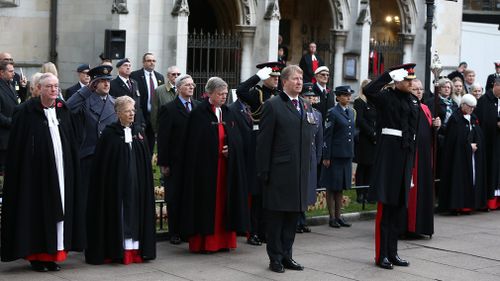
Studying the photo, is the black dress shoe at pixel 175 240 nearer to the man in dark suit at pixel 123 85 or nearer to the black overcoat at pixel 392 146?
the black overcoat at pixel 392 146

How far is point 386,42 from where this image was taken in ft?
107

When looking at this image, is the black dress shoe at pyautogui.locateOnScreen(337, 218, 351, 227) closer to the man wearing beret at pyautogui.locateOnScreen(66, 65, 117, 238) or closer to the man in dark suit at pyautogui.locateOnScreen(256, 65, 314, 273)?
the man in dark suit at pyautogui.locateOnScreen(256, 65, 314, 273)

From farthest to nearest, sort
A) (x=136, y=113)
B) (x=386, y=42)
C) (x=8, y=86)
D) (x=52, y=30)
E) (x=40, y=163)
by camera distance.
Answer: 1. (x=386, y=42)
2. (x=52, y=30)
3. (x=8, y=86)
4. (x=136, y=113)
5. (x=40, y=163)

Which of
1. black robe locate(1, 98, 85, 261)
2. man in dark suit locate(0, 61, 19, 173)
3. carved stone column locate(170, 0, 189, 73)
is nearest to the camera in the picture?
black robe locate(1, 98, 85, 261)

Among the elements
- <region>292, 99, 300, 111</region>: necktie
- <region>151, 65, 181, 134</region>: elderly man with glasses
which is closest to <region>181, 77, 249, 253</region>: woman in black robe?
<region>292, 99, 300, 111</region>: necktie

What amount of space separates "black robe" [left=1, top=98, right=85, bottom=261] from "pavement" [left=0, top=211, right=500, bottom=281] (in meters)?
0.31

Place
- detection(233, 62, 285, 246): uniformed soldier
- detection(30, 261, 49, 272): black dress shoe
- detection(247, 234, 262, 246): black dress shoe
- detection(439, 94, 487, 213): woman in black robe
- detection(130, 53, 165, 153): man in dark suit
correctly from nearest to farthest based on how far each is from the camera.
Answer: detection(30, 261, 49, 272): black dress shoe < detection(233, 62, 285, 246): uniformed soldier < detection(247, 234, 262, 246): black dress shoe < detection(439, 94, 487, 213): woman in black robe < detection(130, 53, 165, 153): man in dark suit

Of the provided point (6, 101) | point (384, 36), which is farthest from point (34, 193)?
point (384, 36)

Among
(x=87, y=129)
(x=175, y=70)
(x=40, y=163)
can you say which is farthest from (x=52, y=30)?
(x=40, y=163)

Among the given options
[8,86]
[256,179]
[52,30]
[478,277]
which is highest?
[52,30]

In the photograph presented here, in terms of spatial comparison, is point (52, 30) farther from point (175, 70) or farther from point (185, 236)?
point (185, 236)

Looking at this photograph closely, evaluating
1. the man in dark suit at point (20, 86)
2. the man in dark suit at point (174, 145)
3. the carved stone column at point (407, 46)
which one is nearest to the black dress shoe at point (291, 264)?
the man in dark suit at point (174, 145)

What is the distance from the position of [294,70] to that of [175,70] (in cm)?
495

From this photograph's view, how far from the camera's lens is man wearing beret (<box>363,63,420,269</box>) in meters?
11.4
